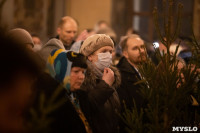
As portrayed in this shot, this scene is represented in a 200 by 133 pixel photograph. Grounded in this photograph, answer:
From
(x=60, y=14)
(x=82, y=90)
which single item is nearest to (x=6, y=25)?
(x=82, y=90)

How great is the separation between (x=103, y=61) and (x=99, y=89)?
547 mm

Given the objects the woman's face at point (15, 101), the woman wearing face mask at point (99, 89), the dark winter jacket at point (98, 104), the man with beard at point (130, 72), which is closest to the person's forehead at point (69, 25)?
the man with beard at point (130, 72)

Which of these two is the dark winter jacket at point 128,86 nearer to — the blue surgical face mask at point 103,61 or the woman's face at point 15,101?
the blue surgical face mask at point 103,61

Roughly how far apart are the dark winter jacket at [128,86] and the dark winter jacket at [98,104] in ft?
2.22

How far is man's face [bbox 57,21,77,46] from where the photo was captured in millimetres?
6281

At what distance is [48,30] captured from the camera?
13211 mm

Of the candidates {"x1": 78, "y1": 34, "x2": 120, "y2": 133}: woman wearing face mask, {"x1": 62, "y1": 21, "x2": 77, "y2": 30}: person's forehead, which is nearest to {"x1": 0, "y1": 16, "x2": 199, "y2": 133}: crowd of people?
{"x1": 78, "y1": 34, "x2": 120, "y2": 133}: woman wearing face mask

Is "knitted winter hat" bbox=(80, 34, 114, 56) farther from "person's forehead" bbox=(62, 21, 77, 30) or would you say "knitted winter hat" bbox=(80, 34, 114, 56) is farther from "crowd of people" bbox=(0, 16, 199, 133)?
"person's forehead" bbox=(62, 21, 77, 30)

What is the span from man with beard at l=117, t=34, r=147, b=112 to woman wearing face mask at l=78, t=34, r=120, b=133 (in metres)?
0.40

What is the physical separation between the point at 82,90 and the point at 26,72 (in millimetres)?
1664

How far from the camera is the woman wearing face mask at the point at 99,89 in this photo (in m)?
3.33

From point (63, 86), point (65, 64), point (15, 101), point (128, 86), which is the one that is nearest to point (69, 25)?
point (128, 86)

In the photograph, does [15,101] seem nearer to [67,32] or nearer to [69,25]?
[67,32]

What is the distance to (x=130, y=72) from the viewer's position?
16.6ft
